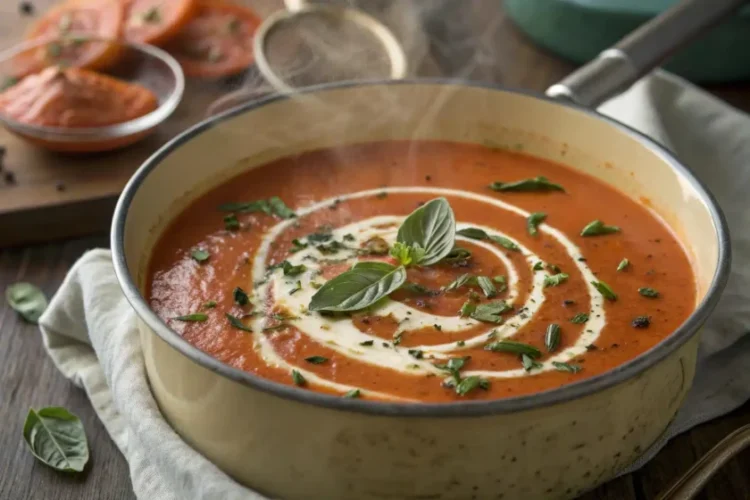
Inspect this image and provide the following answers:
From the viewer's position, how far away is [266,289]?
2.02 meters

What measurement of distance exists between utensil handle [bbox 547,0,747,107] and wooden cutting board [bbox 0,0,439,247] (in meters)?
1.27

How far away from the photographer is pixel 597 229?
2.22 meters

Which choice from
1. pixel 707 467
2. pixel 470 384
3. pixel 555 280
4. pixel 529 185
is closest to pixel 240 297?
pixel 470 384

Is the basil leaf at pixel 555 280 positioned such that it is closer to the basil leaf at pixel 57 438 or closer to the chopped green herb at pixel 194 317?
the chopped green herb at pixel 194 317

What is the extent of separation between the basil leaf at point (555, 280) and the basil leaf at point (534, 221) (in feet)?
0.67

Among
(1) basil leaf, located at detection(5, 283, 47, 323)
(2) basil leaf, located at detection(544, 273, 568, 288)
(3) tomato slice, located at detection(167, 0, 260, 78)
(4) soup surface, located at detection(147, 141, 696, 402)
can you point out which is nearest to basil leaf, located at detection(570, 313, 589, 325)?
(4) soup surface, located at detection(147, 141, 696, 402)

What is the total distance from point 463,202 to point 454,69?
1179 mm

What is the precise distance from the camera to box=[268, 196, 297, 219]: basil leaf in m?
2.29

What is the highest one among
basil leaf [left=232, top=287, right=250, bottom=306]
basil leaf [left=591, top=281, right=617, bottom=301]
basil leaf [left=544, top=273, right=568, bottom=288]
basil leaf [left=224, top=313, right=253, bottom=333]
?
basil leaf [left=591, top=281, right=617, bottom=301]

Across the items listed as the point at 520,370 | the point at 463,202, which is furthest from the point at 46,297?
the point at 520,370

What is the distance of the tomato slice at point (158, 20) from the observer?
3418mm

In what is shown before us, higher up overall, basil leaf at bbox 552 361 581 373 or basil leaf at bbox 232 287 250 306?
basil leaf at bbox 552 361 581 373

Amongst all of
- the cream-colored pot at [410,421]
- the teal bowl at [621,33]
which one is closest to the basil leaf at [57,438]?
the cream-colored pot at [410,421]

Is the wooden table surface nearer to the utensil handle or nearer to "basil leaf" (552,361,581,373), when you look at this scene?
"basil leaf" (552,361,581,373)
